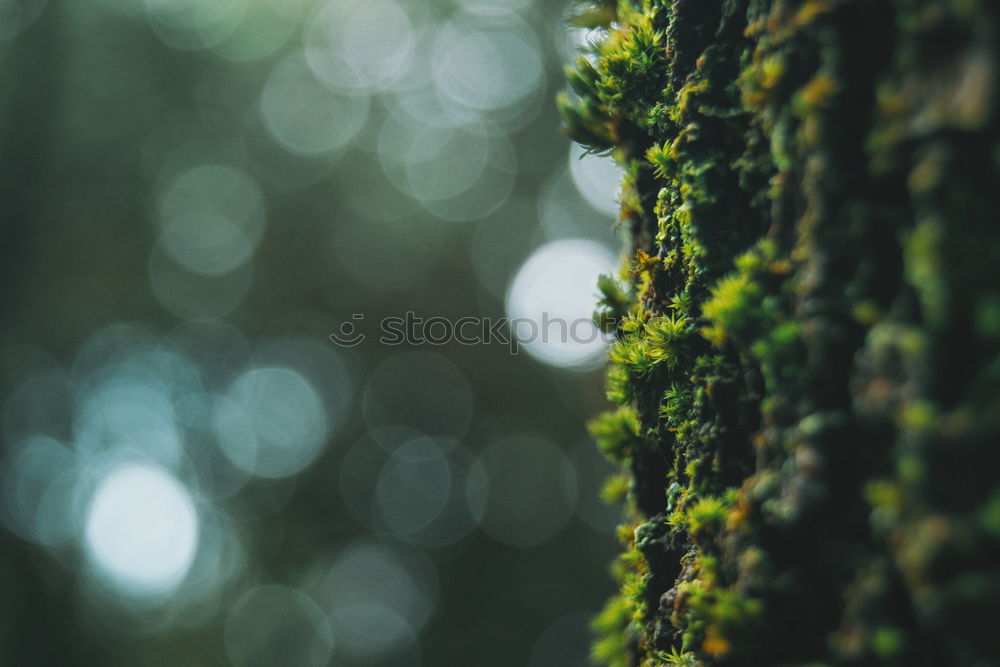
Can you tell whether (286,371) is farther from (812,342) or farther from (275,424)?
(812,342)

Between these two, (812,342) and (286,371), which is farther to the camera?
(286,371)

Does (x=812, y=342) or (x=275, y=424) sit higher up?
(x=275, y=424)

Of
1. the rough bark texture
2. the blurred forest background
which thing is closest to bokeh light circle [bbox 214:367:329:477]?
the blurred forest background

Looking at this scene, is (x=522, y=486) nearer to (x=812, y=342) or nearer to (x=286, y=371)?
(x=286, y=371)

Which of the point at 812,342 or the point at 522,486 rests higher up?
the point at 522,486

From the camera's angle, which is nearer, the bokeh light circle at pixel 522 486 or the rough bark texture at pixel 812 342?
the rough bark texture at pixel 812 342

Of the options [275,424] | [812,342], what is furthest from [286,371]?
[812,342]

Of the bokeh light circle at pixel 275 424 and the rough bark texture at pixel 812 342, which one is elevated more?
the bokeh light circle at pixel 275 424

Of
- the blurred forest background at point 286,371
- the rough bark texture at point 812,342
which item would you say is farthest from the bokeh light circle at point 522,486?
the rough bark texture at point 812,342

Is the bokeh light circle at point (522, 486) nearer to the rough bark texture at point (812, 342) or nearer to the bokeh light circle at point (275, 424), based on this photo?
the bokeh light circle at point (275, 424)
